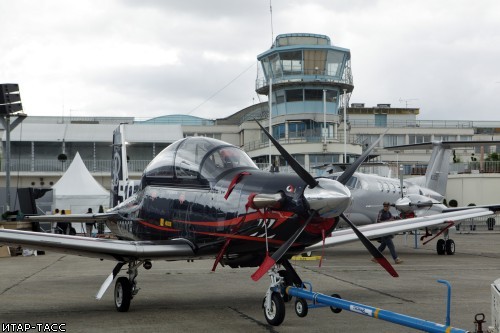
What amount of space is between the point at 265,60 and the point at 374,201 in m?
29.9

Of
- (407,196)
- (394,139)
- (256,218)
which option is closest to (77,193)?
(407,196)

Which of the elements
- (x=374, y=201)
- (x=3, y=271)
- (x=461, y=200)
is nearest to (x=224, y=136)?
(x=461, y=200)

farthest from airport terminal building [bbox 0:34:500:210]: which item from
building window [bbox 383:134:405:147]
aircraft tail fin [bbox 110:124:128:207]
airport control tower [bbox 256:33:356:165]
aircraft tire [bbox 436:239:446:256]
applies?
aircraft tail fin [bbox 110:124:128:207]

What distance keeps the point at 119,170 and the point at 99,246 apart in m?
8.69

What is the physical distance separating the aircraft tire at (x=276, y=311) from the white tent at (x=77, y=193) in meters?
24.9

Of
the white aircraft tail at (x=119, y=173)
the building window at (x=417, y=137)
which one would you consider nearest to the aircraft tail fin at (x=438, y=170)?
the white aircraft tail at (x=119, y=173)

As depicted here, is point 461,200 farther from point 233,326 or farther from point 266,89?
point 233,326

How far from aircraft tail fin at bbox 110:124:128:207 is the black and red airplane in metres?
6.01

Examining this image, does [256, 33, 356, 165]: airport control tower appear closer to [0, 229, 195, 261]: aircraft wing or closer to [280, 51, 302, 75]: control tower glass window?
[280, 51, 302, 75]: control tower glass window

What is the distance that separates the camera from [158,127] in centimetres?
5284

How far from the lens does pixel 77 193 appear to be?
1259 inches

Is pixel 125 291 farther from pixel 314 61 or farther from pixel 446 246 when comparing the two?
pixel 314 61

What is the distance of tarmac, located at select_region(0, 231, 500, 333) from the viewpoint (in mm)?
8273

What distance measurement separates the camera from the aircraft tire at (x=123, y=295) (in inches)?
370
